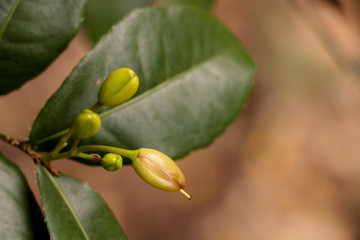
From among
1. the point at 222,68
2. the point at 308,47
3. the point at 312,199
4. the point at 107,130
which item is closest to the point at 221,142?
the point at 312,199

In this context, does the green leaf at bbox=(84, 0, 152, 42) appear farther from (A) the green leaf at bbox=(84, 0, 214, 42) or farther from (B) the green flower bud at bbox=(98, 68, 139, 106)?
(B) the green flower bud at bbox=(98, 68, 139, 106)

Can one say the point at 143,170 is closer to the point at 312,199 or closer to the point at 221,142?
the point at 221,142

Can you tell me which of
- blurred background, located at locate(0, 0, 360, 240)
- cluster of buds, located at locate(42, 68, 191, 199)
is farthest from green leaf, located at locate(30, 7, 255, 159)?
blurred background, located at locate(0, 0, 360, 240)

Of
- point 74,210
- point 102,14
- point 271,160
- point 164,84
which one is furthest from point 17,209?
point 271,160

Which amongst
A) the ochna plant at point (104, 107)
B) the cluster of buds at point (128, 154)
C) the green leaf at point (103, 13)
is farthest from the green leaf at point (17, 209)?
the green leaf at point (103, 13)

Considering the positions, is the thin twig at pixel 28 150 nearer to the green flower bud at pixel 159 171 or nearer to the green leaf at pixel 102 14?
the green flower bud at pixel 159 171

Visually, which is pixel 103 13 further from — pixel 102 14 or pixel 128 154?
pixel 128 154
